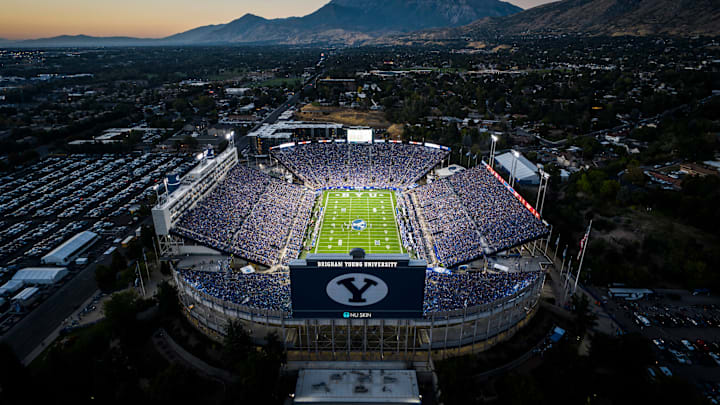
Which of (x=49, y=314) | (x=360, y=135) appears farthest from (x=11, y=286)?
(x=360, y=135)

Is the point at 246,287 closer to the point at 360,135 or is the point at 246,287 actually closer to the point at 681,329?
the point at 681,329

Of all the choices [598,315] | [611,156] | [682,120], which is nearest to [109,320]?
[598,315]

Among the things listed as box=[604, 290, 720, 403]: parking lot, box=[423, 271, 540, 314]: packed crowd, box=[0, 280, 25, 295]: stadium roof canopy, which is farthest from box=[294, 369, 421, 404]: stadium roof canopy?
box=[0, 280, 25, 295]: stadium roof canopy

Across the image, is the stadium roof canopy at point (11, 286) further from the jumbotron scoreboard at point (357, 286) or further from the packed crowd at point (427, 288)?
the jumbotron scoreboard at point (357, 286)

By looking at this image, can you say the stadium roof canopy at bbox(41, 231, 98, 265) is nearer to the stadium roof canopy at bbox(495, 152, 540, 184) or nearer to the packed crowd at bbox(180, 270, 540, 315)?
the packed crowd at bbox(180, 270, 540, 315)

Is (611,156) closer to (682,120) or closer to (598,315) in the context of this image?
(682,120)

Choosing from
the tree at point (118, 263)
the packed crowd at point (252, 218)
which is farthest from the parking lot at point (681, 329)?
the tree at point (118, 263)
